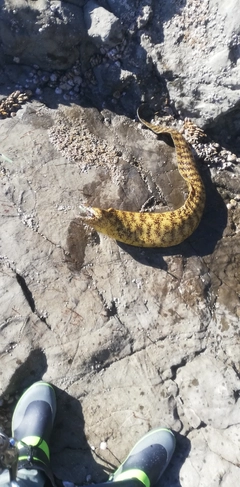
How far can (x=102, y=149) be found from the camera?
5625 millimetres

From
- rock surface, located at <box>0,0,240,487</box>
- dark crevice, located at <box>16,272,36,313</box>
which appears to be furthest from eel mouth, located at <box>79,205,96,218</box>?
dark crevice, located at <box>16,272,36,313</box>

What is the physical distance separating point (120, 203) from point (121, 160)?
0.63 m

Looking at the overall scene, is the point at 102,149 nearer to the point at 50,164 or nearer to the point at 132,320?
the point at 50,164

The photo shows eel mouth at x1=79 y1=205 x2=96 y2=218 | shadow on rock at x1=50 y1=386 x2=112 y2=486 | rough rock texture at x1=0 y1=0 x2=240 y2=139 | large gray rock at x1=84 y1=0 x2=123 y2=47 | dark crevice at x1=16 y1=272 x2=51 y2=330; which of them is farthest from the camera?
large gray rock at x1=84 y1=0 x2=123 y2=47

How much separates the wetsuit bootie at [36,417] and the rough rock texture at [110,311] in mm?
126

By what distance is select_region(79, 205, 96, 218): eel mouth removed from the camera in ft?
→ 16.0

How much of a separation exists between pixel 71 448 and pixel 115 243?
2.14 metres

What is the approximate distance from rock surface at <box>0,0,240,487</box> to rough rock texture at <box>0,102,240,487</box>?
13 mm

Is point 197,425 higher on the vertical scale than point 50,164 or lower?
lower

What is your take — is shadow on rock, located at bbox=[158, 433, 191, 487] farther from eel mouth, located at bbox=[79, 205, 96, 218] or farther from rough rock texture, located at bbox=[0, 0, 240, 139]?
rough rock texture, located at bbox=[0, 0, 240, 139]

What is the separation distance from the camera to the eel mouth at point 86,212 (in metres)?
4.88

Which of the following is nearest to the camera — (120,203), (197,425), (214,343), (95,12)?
(197,425)

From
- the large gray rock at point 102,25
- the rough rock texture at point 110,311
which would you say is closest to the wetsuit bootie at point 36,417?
the rough rock texture at point 110,311

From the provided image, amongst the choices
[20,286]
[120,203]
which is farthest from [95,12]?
[20,286]
